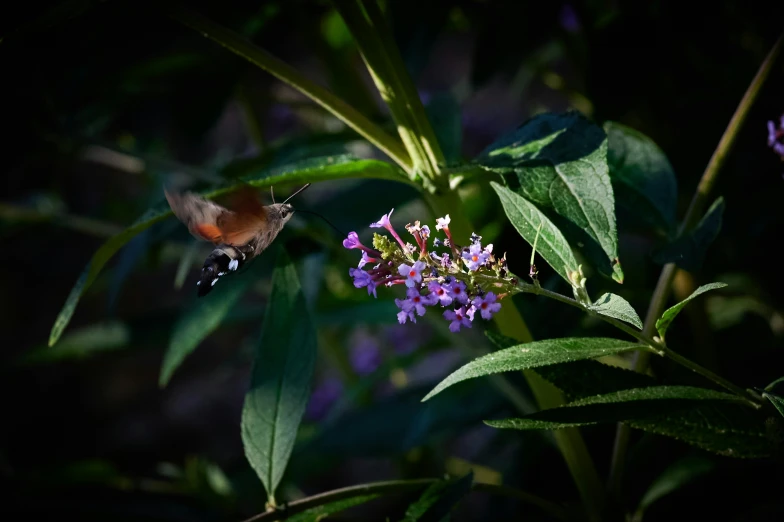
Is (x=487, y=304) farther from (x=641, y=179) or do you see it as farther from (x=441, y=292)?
(x=641, y=179)

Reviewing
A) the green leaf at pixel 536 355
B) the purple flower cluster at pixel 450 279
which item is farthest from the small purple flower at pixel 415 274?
the green leaf at pixel 536 355

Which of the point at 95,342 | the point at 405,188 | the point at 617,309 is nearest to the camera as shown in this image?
the point at 617,309

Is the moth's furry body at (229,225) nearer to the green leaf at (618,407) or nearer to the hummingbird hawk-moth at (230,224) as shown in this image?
the hummingbird hawk-moth at (230,224)

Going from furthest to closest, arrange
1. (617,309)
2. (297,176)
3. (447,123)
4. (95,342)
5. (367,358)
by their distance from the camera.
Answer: (367,358)
(95,342)
(447,123)
(297,176)
(617,309)

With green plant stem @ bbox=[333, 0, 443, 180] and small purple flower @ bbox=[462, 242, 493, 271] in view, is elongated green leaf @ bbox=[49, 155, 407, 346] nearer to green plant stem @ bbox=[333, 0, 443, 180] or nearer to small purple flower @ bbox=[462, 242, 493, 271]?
green plant stem @ bbox=[333, 0, 443, 180]

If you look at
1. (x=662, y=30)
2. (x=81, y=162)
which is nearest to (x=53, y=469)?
(x=662, y=30)

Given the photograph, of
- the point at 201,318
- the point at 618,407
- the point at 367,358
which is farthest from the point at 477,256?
the point at 367,358

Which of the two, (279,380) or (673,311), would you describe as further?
(279,380)

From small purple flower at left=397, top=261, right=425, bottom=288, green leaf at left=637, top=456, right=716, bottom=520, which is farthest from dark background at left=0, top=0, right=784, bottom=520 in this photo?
small purple flower at left=397, top=261, right=425, bottom=288
